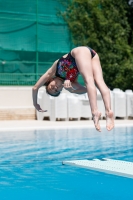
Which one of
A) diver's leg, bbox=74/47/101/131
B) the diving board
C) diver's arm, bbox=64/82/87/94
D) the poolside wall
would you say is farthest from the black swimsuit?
the poolside wall

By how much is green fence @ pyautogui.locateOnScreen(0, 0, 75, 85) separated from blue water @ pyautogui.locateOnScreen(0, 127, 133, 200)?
8.75 meters

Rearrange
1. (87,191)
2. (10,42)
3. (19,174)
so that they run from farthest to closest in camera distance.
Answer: (10,42) → (19,174) → (87,191)

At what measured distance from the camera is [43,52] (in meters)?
23.2

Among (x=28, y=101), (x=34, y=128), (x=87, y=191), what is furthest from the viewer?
(x=28, y=101)

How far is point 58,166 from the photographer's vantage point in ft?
24.6

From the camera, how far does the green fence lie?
2194 cm

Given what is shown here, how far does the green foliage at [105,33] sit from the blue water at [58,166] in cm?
1046

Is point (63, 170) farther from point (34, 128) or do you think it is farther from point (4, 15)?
point (4, 15)

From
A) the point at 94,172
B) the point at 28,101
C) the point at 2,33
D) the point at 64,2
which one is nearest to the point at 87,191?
the point at 94,172

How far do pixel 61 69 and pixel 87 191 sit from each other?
2.11 meters

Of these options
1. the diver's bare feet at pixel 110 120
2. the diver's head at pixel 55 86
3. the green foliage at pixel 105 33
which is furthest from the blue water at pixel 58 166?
the green foliage at pixel 105 33

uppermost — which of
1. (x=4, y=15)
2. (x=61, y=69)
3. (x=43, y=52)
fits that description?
(x=4, y=15)

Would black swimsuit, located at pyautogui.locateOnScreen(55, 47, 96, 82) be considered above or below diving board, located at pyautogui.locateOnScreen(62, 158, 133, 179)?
above

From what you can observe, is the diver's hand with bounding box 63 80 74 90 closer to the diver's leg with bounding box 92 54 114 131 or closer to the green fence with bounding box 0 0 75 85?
the diver's leg with bounding box 92 54 114 131
